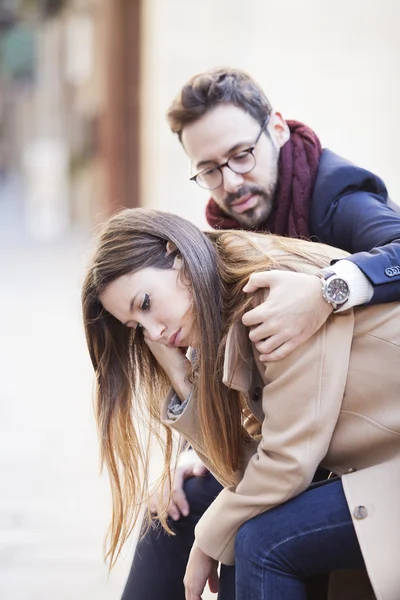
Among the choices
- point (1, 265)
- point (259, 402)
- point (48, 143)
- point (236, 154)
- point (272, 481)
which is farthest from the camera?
point (48, 143)

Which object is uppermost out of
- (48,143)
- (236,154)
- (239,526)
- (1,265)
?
(236,154)

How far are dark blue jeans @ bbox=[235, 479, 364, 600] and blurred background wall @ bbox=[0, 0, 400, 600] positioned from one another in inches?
33.1

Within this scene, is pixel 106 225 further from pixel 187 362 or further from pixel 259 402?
pixel 259 402

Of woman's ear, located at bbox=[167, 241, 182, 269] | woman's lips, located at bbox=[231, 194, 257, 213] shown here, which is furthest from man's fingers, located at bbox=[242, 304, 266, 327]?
woman's lips, located at bbox=[231, 194, 257, 213]

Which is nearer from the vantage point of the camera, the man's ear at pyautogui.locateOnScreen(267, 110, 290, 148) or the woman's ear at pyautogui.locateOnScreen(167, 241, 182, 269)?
the woman's ear at pyautogui.locateOnScreen(167, 241, 182, 269)

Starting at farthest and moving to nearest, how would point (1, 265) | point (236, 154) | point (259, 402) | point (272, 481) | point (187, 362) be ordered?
point (1, 265) < point (236, 154) < point (187, 362) < point (259, 402) < point (272, 481)

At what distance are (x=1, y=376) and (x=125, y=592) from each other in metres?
4.31

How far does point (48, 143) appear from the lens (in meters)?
25.0

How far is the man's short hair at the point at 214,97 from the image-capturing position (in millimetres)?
3080

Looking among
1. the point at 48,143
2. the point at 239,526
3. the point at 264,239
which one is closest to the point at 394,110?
the point at 264,239

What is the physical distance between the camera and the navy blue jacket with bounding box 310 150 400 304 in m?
2.49

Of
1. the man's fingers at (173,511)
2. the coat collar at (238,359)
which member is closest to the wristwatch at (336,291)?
the coat collar at (238,359)

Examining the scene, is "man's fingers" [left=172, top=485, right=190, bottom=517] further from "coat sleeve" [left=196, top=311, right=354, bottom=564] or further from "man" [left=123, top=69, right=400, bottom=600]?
"coat sleeve" [left=196, top=311, right=354, bottom=564]

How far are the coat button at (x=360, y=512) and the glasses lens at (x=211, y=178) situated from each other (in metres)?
1.28
